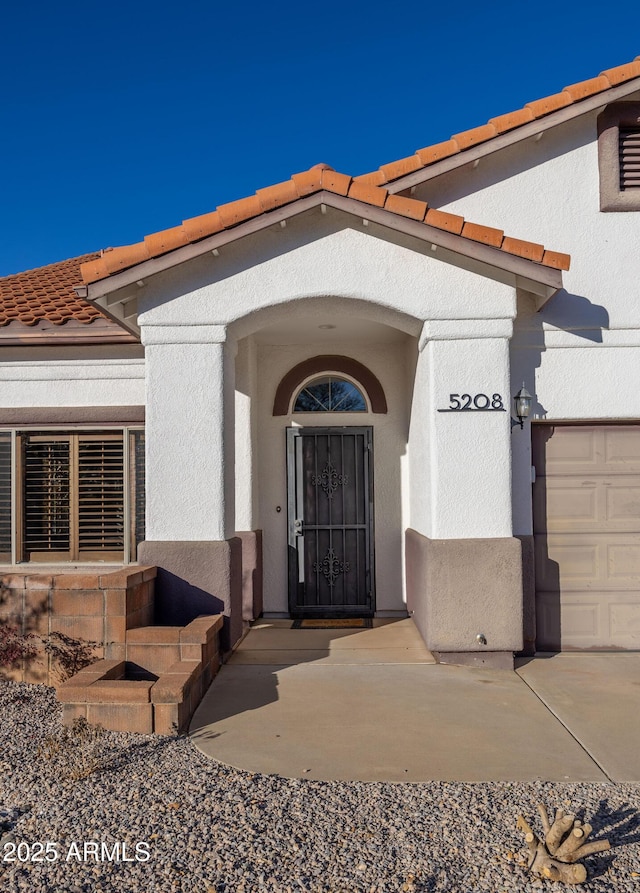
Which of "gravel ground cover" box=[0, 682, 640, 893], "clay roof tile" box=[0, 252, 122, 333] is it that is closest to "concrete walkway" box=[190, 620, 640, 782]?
"gravel ground cover" box=[0, 682, 640, 893]

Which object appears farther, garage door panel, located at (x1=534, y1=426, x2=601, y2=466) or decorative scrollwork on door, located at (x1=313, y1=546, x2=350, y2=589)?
decorative scrollwork on door, located at (x1=313, y1=546, x2=350, y2=589)

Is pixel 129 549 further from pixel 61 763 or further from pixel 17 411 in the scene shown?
pixel 61 763

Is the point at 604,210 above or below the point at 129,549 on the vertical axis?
Answer: above

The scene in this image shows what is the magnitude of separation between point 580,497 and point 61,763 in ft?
18.2

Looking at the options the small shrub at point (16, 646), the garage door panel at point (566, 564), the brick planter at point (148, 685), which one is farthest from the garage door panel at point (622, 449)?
the small shrub at point (16, 646)

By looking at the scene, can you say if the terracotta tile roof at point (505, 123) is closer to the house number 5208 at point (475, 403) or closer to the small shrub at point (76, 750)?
the house number 5208 at point (475, 403)

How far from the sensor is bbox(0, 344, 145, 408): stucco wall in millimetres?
8453

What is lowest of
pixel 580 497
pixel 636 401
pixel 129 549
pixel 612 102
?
pixel 129 549

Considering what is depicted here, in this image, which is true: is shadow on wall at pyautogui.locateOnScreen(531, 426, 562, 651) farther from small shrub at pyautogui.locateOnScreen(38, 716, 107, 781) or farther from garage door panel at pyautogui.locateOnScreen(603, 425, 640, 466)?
small shrub at pyautogui.locateOnScreen(38, 716, 107, 781)

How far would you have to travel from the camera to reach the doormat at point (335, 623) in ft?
26.8

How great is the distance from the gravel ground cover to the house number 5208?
135 inches

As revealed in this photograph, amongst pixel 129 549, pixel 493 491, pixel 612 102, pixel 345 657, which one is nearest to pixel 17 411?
pixel 129 549

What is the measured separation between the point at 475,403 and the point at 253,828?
14.0 feet

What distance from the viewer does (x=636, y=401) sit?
7035mm
